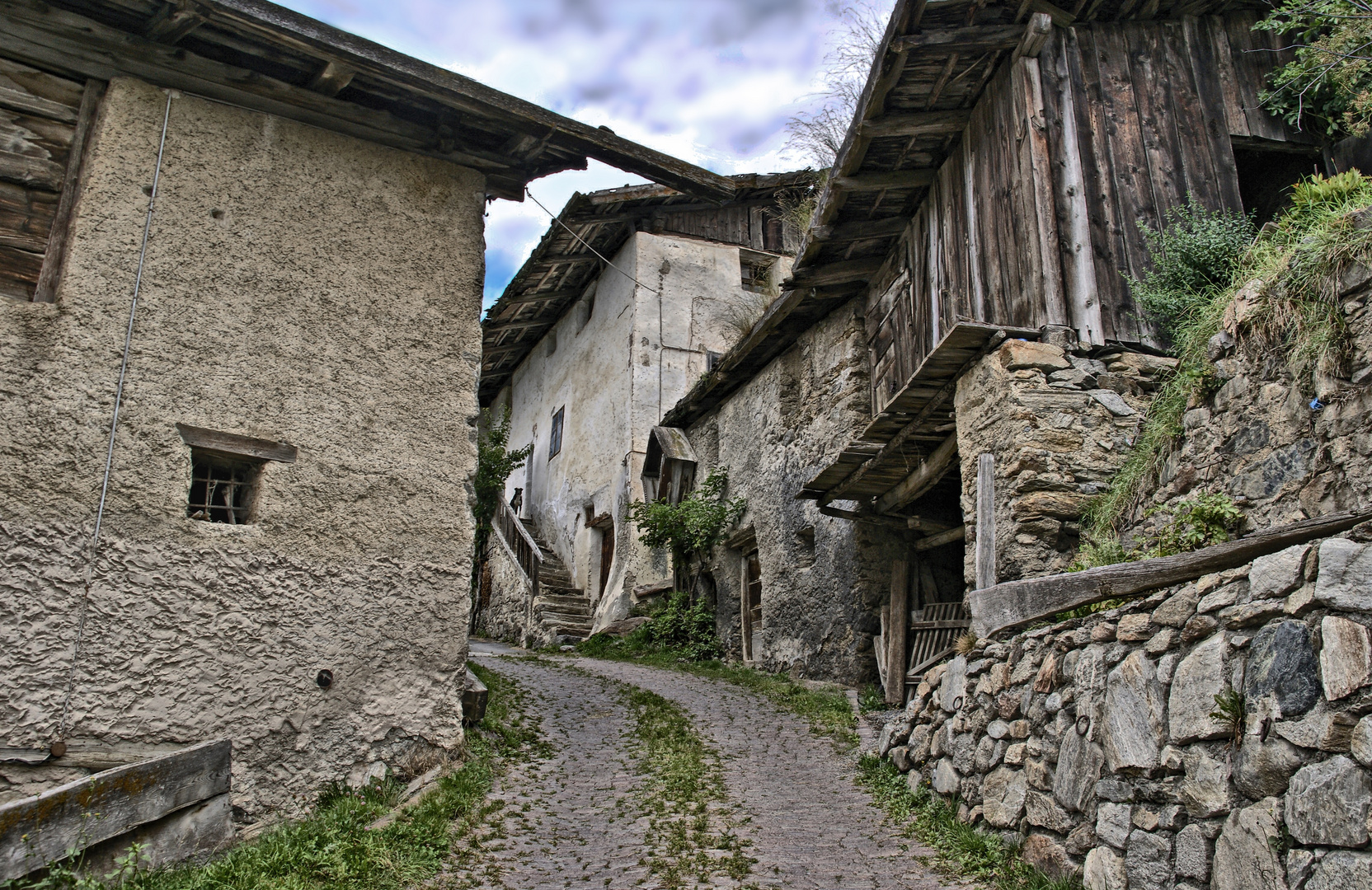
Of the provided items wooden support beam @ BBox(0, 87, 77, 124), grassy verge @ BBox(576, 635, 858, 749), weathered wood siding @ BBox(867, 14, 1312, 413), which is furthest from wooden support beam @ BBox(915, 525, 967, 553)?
wooden support beam @ BBox(0, 87, 77, 124)

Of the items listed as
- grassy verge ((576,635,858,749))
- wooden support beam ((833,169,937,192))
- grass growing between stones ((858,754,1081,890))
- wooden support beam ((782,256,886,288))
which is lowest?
grass growing between stones ((858,754,1081,890))

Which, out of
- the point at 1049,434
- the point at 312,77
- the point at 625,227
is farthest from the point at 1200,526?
the point at 625,227

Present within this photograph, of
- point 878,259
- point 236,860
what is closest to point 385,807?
point 236,860

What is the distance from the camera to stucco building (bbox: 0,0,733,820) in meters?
4.54

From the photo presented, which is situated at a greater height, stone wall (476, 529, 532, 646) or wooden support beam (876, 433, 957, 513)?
wooden support beam (876, 433, 957, 513)

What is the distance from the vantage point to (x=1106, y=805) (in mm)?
3885

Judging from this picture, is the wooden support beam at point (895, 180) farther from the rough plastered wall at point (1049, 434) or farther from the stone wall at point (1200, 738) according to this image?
the stone wall at point (1200, 738)

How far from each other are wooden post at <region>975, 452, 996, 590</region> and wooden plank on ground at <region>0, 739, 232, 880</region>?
455cm

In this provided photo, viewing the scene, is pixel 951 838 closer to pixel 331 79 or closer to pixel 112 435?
pixel 112 435

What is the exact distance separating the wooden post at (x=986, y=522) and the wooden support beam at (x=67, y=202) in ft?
18.2

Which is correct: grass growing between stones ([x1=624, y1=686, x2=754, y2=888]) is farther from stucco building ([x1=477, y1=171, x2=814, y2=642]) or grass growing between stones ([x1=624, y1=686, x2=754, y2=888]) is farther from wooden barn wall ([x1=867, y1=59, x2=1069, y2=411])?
stucco building ([x1=477, y1=171, x2=814, y2=642])

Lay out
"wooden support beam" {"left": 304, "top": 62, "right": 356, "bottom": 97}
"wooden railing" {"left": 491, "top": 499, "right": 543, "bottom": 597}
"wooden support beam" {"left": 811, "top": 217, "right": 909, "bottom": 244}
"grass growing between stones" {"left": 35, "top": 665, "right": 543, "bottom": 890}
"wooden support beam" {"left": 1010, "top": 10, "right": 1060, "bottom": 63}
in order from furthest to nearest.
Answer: "wooden railing" {"left": 491, "top": 499, "right": 543, "bottom": 597}, "wooden support beam" {"left": 811, "top": 217, "right": 909, "bottom": 244}, "wooden support beam" {"left": 1010, "top": 10, "right": 1060, "bottom": 63}, "wooden support beam" {"left": 304, "top": 62, "right": 356, "bottom": 97}, "grass growing between stones" {"left": 35, "top": 665, "right": 543, "bottom": 890}

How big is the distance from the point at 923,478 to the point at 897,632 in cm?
158

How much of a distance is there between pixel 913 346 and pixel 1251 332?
4.01 metres
